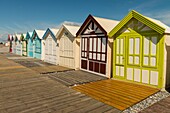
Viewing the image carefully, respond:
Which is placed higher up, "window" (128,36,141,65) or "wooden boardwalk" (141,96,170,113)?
"window" (128,36,141,65)

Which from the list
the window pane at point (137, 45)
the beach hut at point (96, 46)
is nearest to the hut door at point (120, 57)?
the beach hut at point (96, 46)

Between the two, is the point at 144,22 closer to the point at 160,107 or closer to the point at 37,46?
the point at 160,107

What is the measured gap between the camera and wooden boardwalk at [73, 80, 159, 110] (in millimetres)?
5539

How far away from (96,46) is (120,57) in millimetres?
2211

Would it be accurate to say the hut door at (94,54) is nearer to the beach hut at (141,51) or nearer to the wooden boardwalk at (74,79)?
the wooden boardwalk at (74,79)

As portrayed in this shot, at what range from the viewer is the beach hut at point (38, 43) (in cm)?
1928

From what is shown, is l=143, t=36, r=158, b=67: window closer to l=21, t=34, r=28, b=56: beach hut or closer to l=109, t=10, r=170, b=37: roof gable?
l=109, t=10, r=170, b=37: roof gable

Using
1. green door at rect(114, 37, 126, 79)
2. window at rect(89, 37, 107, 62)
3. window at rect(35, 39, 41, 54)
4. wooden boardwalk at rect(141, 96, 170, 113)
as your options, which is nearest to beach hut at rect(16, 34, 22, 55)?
window at rect(35, 39, 41, 54)

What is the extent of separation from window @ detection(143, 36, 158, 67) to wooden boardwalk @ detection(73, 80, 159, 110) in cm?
124

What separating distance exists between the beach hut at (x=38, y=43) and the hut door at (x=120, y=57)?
1215cm

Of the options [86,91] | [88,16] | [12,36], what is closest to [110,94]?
[86,91]

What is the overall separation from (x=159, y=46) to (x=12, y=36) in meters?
30.7

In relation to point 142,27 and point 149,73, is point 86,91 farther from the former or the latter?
point 142,27

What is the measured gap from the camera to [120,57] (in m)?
8.88
